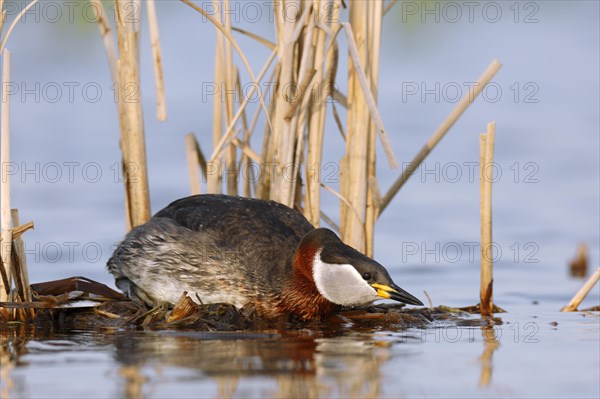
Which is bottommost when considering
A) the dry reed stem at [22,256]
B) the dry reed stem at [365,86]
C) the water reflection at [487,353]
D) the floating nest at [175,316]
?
the water reflection at [487,353]

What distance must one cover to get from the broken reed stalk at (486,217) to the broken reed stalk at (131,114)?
2400mm

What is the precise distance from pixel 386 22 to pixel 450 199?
7.05 m

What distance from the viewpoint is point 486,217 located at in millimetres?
8281

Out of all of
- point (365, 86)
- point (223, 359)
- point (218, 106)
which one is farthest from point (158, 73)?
point (223, 359)

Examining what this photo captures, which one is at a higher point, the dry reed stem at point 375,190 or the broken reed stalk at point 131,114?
the broken reed stalk at point 131,114

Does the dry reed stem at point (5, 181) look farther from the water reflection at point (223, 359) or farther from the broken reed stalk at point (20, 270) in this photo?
the water reflection at point (223, 359)

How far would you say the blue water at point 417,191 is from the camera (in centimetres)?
603

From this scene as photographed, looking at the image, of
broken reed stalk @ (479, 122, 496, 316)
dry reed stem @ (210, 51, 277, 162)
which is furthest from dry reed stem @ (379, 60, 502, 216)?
dry reed stem @ (210, 51, 277, 162)

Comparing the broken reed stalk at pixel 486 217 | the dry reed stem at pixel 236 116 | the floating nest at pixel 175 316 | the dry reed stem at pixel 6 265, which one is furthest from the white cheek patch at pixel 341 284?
the dry reed stem at pixel 6 265

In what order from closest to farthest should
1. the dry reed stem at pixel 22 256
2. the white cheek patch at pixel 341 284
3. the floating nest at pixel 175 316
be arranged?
the dry reed stem at pixel 22 256 → the floating nest at pixel 175 316 → the white cheek patch at pixel 341 284

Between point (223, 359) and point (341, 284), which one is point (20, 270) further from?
point (341, 284)

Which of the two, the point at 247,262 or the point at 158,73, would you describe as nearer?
the point at 247,262

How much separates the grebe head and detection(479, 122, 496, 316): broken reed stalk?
93cm

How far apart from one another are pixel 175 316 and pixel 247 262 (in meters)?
0.71
